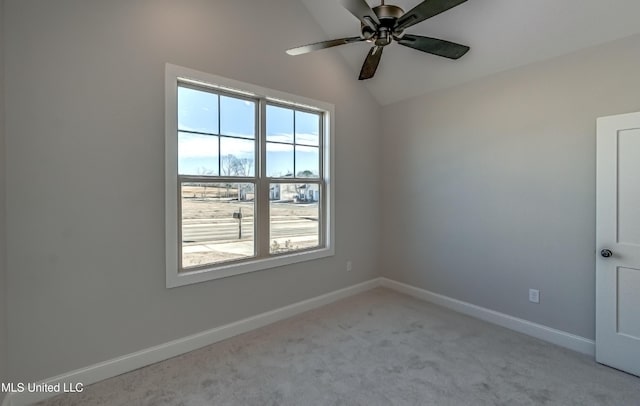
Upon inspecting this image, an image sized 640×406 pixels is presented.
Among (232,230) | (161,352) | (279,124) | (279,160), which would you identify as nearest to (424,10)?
(279,124)

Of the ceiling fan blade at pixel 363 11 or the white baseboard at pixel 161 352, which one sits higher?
the ceiling fan blade at pixel 363 11

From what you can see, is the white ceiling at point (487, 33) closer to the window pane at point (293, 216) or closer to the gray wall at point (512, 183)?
the gray wall at point (512, 183)

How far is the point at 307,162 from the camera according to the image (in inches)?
140

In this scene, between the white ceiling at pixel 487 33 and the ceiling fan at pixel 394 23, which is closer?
the ceiling fan at pixel 394 23

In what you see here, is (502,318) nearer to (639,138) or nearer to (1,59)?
(639,138)

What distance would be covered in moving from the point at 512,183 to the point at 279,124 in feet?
7.96

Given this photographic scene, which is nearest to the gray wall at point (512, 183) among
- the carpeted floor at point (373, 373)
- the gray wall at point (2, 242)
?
the carpeted floor at point (373, 373)

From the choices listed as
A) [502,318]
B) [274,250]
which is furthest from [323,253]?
[502,318]

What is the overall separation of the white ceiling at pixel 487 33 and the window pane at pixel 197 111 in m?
1.08

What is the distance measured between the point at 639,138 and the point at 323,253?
113 inches

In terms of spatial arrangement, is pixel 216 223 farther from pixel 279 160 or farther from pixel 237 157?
pixel 279 160

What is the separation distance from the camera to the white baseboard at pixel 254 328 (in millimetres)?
2104

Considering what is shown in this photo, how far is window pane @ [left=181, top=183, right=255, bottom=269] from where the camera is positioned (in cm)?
268

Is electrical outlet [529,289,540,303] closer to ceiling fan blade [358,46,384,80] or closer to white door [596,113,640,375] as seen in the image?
white door [596,113,640,375]
